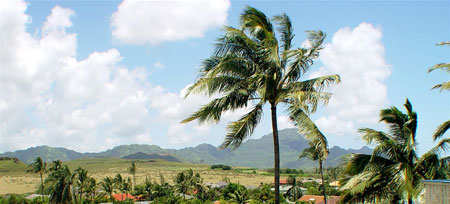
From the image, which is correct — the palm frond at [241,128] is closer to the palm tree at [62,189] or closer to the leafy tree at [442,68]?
the leafy tree at [442,68]

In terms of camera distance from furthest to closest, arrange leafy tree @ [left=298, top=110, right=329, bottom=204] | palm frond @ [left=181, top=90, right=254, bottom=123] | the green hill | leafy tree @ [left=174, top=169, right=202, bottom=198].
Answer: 1. the green hill
2. leafy tree @ [left=174, top=169, right=202, bottom=198]
3. palm frond @ [left=181, top=90, right=254, bottom=123]
4. leafy tree @ [left=298, top=110, right=329, bottom=204]

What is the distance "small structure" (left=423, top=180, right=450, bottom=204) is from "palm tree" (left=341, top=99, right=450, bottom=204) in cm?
94

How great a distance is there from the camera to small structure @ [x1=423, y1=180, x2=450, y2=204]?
30.8ft

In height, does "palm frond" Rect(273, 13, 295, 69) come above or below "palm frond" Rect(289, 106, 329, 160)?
above

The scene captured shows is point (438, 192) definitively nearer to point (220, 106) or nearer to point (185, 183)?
point (220, 106)

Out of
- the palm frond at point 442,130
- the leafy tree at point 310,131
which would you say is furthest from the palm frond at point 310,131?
the palm frond at point 442,130

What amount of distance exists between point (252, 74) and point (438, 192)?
5461mm

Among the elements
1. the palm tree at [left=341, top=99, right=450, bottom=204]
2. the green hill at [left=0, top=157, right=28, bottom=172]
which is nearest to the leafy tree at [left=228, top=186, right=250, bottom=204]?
the palm tree at [left=341, top=99, right=450, bottom=204]

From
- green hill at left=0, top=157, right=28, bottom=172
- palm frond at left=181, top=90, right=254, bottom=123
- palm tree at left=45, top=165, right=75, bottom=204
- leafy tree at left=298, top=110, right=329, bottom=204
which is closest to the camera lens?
leafy tree at left=298, top=110, right=329, bottom=204

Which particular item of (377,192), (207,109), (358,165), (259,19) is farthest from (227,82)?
(377,192)

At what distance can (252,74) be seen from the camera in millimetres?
11219

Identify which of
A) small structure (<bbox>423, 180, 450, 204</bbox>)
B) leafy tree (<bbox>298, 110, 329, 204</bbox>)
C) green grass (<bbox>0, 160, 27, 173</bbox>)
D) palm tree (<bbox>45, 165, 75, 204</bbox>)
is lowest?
green grass (<bbox>0, 160, 27, 173</bbox>)

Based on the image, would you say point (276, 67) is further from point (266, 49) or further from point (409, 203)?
point (409, 203)

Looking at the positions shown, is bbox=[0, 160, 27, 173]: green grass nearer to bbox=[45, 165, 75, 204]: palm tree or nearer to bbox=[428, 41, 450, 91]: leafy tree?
bbox=[45, 165, 75, 204]: palm tree
